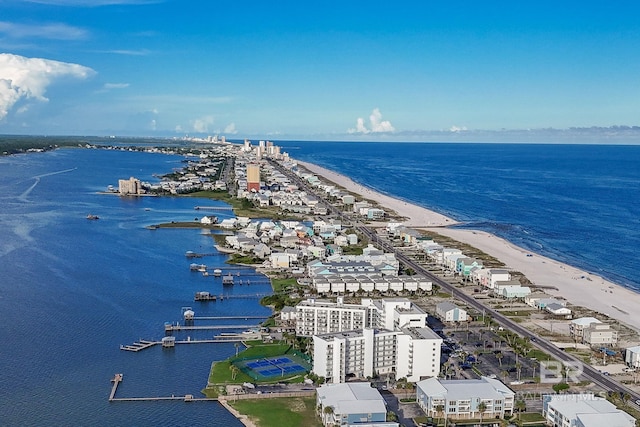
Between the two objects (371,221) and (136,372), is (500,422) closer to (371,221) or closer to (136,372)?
(136,372)

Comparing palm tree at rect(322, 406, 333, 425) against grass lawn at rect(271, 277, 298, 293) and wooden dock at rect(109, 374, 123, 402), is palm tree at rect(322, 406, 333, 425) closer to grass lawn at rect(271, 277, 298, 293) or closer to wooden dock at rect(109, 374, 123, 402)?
wooden dock at rect(109, 374, 123, 402)

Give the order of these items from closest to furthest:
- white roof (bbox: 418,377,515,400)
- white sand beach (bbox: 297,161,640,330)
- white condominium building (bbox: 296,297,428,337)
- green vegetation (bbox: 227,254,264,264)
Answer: white roof (bbox: 418,377,515,400)
white condominium building (bbox: 296,297,428,337)
white sand beach (bbox: 297,161,640,330)
green vegetation (bbox: 227,254,264,264)

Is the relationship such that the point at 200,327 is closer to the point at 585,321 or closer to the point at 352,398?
the point at 352,398

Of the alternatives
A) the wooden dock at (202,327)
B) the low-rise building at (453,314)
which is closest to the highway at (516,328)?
the low-rise building at (453,314)

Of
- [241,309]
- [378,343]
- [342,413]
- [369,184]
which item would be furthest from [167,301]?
[369,184]

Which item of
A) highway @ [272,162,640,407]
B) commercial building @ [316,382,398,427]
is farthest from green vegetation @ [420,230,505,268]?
commercial building @ [316,382,398,427]
